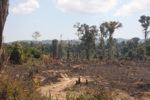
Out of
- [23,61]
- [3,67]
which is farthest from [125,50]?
[3,67]

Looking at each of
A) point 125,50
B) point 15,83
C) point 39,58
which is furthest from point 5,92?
point 125,50

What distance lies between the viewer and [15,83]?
8.55m

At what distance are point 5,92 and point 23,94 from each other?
0.43 meters

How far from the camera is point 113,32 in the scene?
59.4m

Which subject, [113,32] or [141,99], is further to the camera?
[113,32]

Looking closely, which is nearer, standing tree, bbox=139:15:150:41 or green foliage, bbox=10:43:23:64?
green foliage, bbox=10:43:23:64

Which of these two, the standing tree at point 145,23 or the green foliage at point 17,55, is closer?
the green foliage at point 17,55

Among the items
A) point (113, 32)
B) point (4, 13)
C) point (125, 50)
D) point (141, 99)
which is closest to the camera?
point (4, 13)

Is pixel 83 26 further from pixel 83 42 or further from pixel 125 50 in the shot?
pixel 125 50

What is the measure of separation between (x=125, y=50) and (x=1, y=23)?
2504 inches

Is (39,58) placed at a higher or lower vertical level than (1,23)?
lower

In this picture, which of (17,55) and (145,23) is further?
Answer: (145,23)

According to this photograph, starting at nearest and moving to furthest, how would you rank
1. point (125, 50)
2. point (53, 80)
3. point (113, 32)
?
point (53, 80) → point (113, 32) → point (125, 50)

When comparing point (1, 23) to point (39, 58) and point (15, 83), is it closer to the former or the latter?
point (15, 83)
